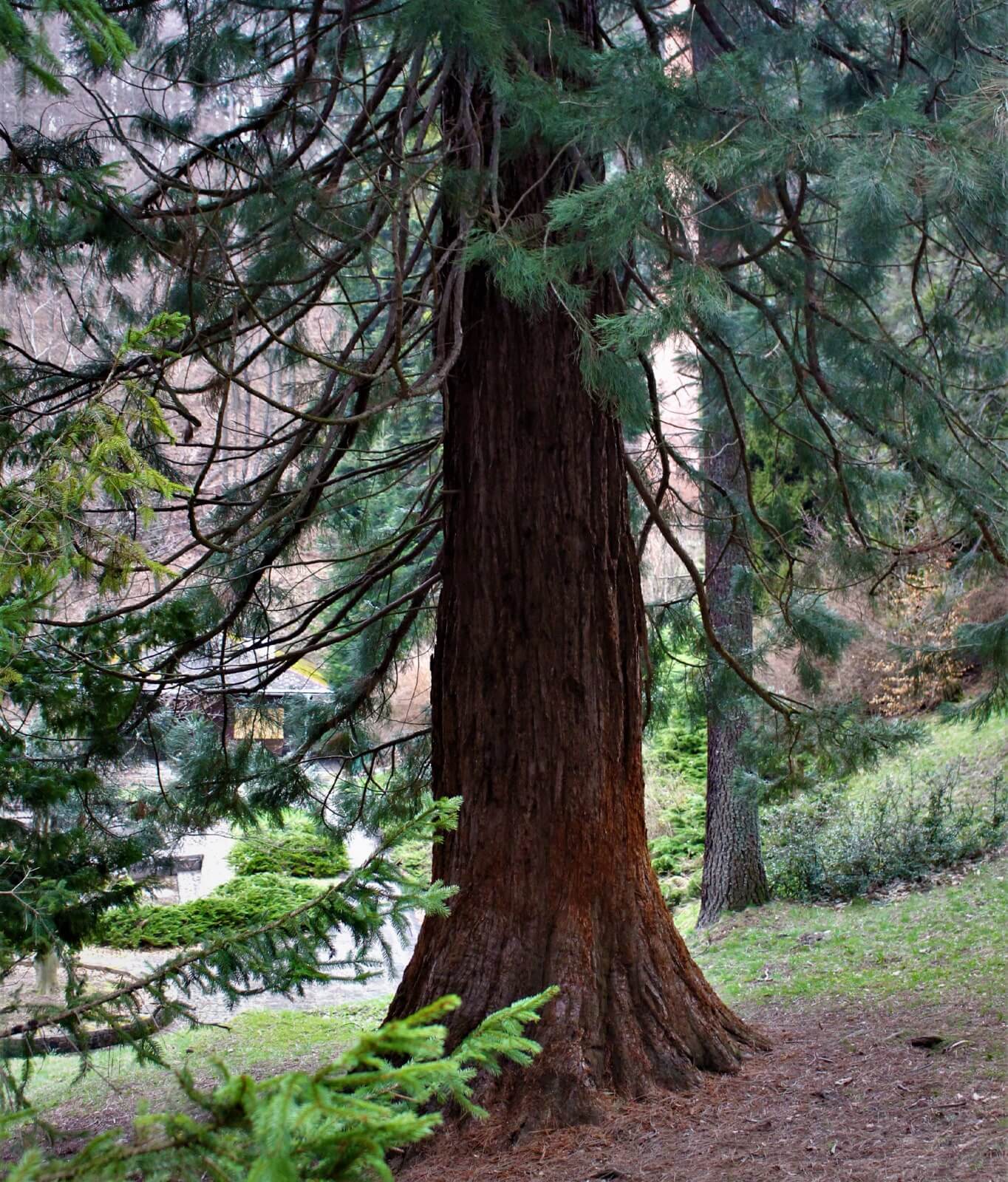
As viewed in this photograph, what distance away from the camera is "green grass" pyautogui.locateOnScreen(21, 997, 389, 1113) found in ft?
21.7

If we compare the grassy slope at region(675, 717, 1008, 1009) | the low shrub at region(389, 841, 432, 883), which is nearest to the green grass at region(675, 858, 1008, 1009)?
the grassy slope at region(675, 717, 1008, 1009)

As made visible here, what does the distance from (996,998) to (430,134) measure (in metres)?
6.01

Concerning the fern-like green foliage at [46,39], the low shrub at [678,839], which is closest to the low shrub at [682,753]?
the low shrub at [678,839]

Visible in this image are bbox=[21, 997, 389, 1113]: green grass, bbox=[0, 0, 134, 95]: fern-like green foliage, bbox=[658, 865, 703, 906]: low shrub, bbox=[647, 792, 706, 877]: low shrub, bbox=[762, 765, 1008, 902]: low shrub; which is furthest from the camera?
bbox=[647, 792, 706, 877]: low shrub

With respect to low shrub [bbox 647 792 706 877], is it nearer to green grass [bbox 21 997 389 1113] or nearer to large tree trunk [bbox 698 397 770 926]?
large tree trunk [bbox 698 397 770 926]

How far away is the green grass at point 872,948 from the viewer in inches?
247

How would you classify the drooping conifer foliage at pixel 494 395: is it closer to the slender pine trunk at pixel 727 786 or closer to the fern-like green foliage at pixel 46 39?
the fern-like green foliage at pixel 46 39

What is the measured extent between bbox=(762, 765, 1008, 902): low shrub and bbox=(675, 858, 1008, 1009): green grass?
15.4 inches

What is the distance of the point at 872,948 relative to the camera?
785 centimetres

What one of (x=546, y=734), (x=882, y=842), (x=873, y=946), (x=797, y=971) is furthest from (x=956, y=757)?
(x=546, y=734)

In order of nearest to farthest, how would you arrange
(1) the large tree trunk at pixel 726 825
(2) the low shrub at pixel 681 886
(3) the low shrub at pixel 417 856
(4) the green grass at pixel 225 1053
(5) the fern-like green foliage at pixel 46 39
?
1. (5) the fern-like green foliage at pixel 46 39
2. (4) the green grass at pixel 225 1053
3. (1) the large tree trunk at pixel 726 825
4. (2) the low shrub at pixel 681 886
5. (3) the low shrub at pixel 417 856

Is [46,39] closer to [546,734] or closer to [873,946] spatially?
[546,734]

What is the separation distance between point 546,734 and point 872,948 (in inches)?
189

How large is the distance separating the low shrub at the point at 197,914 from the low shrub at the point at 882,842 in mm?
5243
